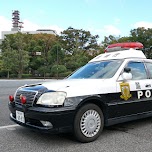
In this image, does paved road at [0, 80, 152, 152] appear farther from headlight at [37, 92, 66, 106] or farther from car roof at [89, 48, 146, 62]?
car roof at [89, 48, 146, 62]

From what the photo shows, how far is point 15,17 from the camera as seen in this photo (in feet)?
524

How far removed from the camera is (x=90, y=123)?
445 cm

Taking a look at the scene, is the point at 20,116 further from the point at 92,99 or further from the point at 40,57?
the point at 40,57

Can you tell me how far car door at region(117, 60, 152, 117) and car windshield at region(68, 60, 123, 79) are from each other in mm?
277

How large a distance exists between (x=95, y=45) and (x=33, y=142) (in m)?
57.4

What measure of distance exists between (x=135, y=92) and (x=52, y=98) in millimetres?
1863

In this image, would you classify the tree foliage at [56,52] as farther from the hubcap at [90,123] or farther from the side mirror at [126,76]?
the hubcap at [90,123]

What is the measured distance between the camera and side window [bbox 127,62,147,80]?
Result: 17.3 feet

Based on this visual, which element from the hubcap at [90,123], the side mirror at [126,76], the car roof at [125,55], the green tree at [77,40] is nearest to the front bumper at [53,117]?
the hubcap at [90,123]

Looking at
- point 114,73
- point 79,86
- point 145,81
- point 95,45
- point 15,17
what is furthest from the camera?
point 15,17

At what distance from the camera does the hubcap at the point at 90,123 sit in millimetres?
4363

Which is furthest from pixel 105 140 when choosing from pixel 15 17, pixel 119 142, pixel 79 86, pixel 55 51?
pixel 15 17

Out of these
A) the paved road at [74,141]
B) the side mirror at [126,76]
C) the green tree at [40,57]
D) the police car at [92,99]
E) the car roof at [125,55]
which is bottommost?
the paved road at [74,141]

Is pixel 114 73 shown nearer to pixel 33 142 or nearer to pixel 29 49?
pixel 33 142
